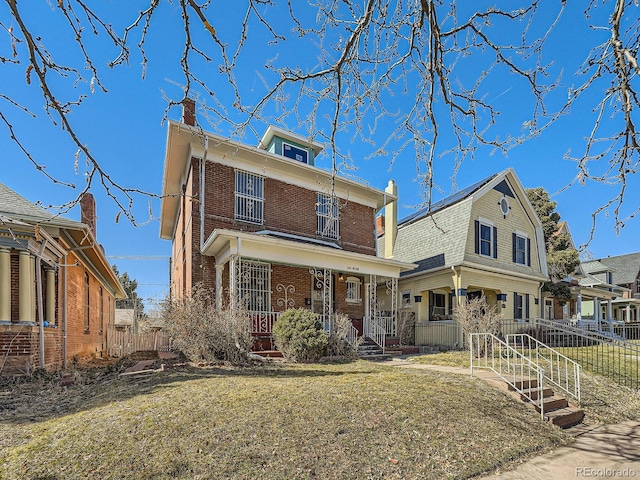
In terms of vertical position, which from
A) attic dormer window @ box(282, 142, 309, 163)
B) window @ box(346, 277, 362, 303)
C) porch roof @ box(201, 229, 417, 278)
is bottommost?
window @ box(346, 277, 362, 303)

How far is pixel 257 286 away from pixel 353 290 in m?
4.58

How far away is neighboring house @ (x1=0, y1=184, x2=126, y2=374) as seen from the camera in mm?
7703

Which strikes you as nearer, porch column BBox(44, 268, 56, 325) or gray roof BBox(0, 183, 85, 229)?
gray roof BBox(0, 183, 85, 229)

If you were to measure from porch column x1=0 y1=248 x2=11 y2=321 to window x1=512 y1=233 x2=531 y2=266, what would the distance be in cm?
2072

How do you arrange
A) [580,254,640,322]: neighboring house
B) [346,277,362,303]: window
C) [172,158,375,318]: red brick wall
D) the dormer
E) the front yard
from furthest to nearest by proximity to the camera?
[580,254,640,322]: neighboring house < [346,277,362,303]: window < the dormer < [172,158,375,318]: red brick wall < the front yard

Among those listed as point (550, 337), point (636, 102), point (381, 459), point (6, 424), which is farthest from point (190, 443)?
point (550, 337)

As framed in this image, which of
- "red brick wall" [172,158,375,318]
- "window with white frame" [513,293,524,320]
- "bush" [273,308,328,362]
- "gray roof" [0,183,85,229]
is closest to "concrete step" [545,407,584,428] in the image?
"bush" [273,308,328,362]

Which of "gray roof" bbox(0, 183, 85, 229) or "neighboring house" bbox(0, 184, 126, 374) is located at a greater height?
"gray roof" bbox(0, 183, 85, 229)

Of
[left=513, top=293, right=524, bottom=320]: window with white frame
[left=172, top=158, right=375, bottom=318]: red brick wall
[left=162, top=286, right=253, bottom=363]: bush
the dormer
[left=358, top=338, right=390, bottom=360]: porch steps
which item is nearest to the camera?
[left=162, top=286, right=253, bottom=363]: bush

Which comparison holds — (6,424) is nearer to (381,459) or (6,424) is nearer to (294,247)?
(381,459)

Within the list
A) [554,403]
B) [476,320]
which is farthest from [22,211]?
[476,320]

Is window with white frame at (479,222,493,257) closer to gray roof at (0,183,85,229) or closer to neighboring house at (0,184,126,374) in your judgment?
neighboring house at (0,184,126,374)

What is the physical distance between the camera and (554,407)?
7031mm

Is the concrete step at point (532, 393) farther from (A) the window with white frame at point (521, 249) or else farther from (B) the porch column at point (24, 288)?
(A) the window with white frame at point (521, 249)
